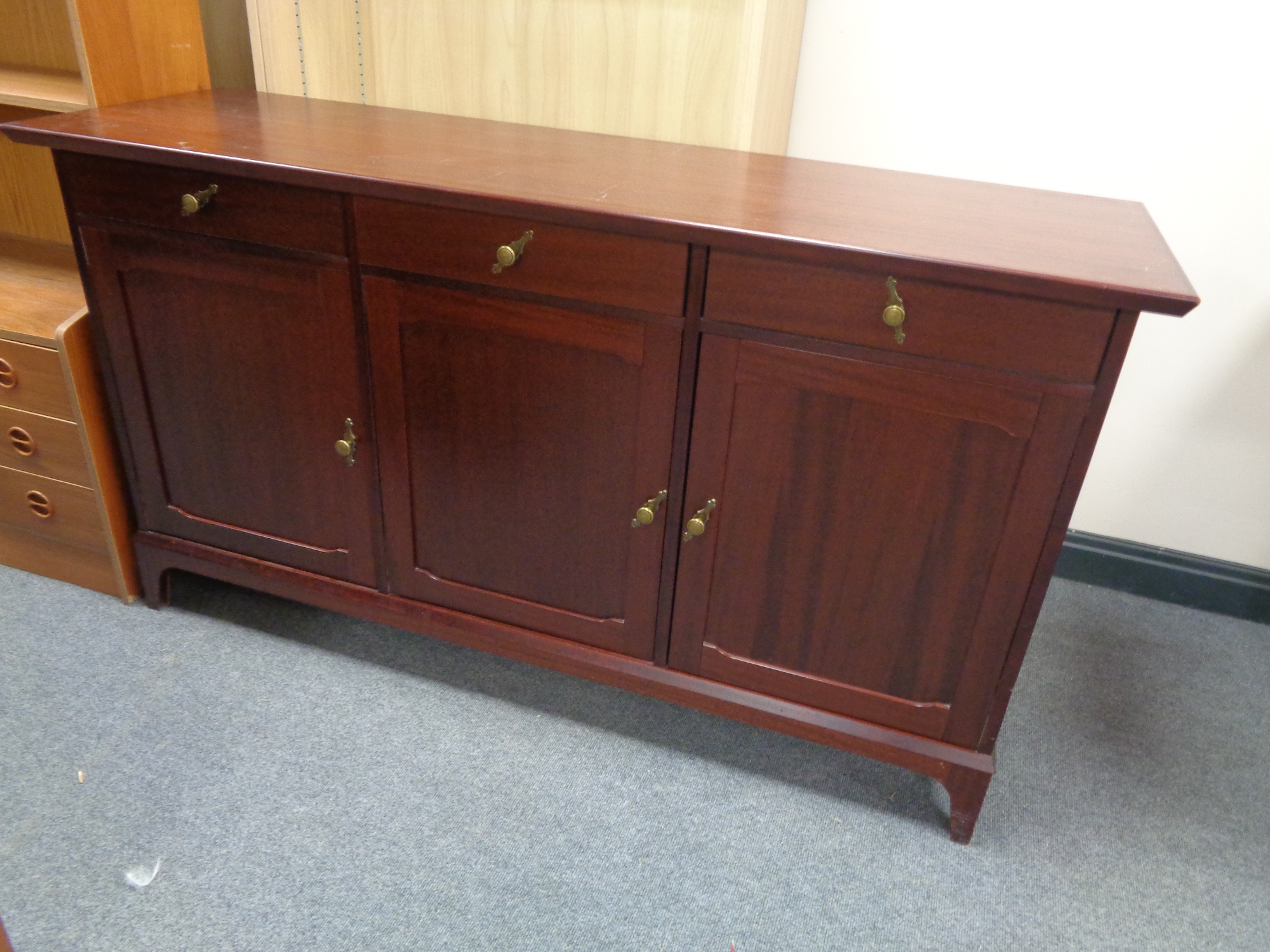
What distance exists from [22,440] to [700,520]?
117cm

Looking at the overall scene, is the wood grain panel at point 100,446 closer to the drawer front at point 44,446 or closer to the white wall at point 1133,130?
the drawer front at point 44,446

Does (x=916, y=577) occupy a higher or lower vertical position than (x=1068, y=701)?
higher

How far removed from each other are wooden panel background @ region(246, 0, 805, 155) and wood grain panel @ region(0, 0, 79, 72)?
0.37 meters

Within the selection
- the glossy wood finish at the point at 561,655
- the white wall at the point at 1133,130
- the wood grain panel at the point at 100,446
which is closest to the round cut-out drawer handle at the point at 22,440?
the wood grain panel at the point at 100,446

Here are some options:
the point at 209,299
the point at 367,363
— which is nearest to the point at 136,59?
the point at 209,299

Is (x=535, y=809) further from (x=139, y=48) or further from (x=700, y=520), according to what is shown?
(x=139, y=48)

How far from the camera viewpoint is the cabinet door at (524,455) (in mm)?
1195

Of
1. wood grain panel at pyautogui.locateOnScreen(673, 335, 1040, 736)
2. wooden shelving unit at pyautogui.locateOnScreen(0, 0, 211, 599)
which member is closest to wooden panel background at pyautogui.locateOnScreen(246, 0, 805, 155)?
wooden shelving unit at pyautogui.locateOnScreen(0, 0, 211, 599)

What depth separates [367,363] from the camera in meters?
1.31

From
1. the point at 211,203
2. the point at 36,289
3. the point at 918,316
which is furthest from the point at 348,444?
the point at 918,316

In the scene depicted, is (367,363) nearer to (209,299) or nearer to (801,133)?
(209,299)

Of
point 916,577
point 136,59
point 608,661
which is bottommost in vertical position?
point 608,661

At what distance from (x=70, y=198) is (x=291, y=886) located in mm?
1018

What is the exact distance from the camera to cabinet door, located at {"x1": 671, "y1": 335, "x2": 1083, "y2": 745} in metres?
1.08
